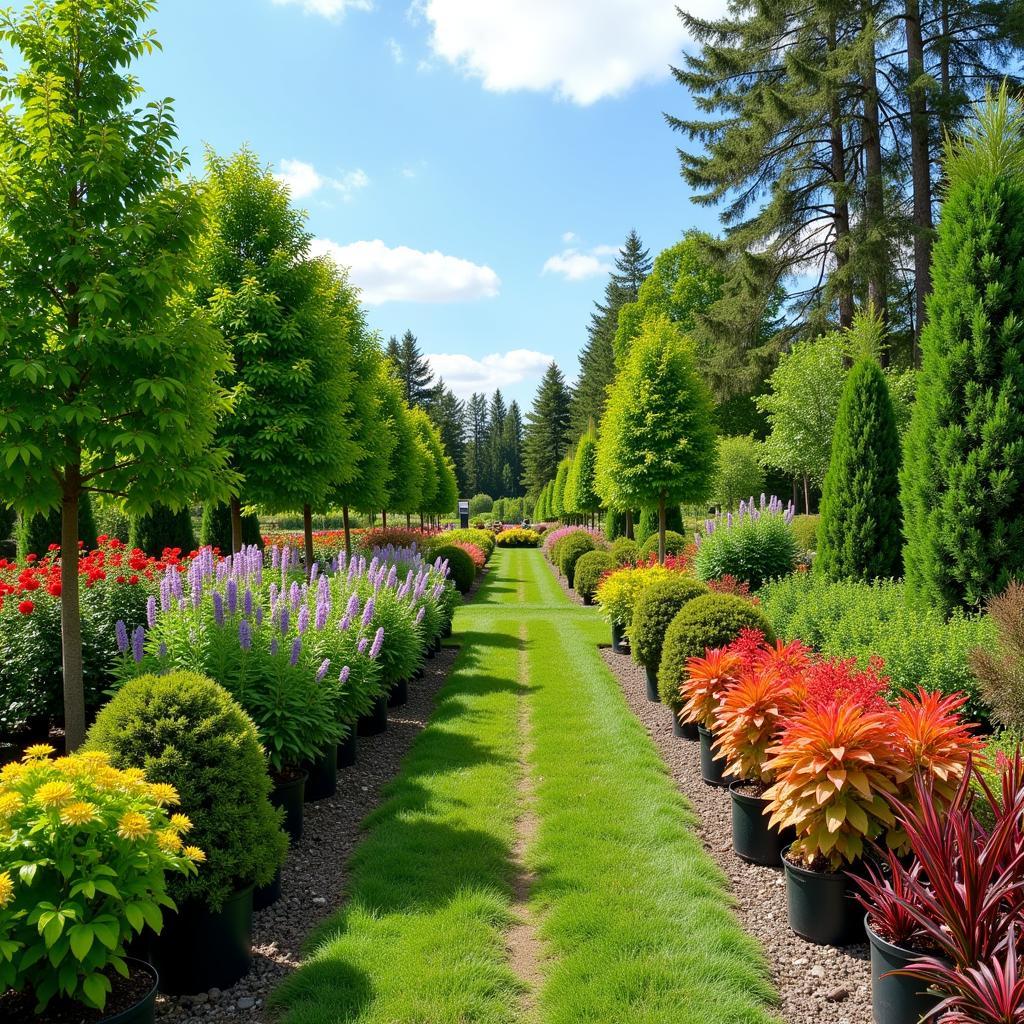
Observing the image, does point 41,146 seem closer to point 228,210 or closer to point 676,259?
point 228,210

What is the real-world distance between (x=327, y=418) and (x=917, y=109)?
55.5 feet

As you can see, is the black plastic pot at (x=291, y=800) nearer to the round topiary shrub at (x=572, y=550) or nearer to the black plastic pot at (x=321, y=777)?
the black plastic pot at (x=321, y=777)

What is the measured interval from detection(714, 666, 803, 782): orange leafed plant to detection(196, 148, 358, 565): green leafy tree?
20.0ft

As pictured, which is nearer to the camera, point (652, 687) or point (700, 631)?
point (700, 631)

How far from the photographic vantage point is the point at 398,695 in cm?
858

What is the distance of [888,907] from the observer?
294cm

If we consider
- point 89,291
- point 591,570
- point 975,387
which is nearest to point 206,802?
point 89,291

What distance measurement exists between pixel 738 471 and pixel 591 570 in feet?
52.5

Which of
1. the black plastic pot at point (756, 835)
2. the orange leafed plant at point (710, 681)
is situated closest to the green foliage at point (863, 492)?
the orange leafed plant at point (710, 681)

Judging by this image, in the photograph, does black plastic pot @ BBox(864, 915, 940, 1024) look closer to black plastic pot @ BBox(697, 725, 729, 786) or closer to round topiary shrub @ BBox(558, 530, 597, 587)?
black plastic pot @ BBox(697, 725, 729, 786)

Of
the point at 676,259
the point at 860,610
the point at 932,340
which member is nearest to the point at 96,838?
the point at 860,610

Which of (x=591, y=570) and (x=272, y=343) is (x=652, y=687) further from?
(x=591, y=570)

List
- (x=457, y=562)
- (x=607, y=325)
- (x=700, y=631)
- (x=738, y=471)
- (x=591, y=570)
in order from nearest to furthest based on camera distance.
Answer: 1. (x=700, y=631)
2. (x=591, y=570)
3. (x=457, y=562)
4. (x=738, y=471)
5. (x=607, y=325)

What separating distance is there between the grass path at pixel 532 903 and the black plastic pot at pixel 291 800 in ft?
1.57
